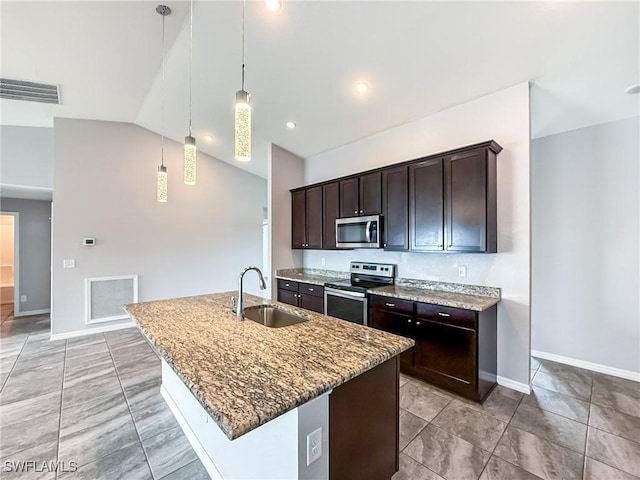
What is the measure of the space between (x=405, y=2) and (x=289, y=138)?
2.54 meters

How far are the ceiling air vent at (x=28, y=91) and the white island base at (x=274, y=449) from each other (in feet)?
13.5

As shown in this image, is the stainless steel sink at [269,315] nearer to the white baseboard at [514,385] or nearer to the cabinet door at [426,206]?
the cabinet door at [426,206]

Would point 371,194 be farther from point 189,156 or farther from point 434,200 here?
point 189,156

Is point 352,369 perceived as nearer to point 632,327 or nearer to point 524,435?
point 524,435

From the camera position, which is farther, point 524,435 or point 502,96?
point 502,96

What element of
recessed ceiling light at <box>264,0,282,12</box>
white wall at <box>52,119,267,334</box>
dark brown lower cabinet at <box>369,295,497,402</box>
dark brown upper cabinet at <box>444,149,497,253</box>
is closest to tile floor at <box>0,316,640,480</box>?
dark brown lower cabinet at <box>369,295,497,402</box>

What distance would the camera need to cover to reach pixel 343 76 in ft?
9.35

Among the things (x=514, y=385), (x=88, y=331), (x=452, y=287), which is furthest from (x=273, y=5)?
(x=88, y=331)

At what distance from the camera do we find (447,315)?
8.33 feet

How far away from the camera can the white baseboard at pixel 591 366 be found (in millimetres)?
2805

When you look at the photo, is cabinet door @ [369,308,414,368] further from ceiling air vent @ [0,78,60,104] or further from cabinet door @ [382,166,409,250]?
ceiling air vent @ [0,78,60,104]

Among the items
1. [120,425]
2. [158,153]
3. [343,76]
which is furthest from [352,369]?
[158,153]

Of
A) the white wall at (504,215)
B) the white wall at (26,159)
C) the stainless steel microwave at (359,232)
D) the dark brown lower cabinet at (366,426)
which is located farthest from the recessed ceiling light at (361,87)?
the white wall at (26,159)

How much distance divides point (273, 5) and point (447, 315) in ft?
9.72
